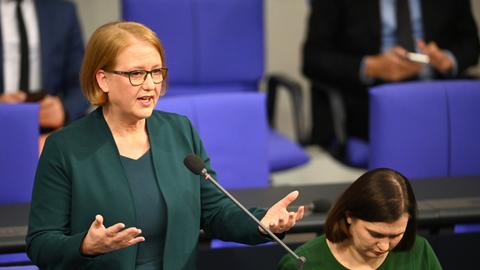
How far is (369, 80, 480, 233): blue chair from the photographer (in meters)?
2.95

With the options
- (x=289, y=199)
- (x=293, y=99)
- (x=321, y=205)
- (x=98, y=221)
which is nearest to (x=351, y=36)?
(x=293, y=99)

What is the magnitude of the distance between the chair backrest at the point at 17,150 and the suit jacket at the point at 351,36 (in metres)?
1.40

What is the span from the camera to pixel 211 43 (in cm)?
Result: 375

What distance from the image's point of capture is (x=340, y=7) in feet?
12.0

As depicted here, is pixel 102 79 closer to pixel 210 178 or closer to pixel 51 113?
pixel 210 178

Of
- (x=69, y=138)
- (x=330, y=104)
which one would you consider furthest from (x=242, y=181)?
(x=69, y=138)

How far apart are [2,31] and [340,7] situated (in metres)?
1.38

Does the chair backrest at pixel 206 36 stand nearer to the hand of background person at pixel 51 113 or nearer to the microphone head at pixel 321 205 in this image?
the hand of background person at pixel 51 113

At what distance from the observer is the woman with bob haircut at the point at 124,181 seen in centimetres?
175

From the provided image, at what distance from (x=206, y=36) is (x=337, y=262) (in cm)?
201

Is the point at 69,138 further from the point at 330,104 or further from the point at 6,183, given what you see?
the point at 330,104

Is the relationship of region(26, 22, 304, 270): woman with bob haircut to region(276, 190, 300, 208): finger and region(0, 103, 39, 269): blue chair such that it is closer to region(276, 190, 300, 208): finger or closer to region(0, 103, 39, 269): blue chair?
region(276, 190, 300, 208): finger

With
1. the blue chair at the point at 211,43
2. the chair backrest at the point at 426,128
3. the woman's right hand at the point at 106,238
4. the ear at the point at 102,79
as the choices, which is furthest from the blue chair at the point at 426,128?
the woman's right hand at the point at 106,238

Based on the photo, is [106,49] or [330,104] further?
[330,104]
